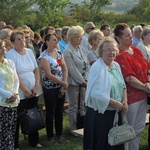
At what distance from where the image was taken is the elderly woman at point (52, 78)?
5664 mm

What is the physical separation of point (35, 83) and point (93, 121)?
1404 mm

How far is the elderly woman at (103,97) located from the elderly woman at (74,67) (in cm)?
166

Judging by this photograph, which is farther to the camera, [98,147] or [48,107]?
[48,107]

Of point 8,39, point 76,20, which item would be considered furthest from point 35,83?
point 76,20

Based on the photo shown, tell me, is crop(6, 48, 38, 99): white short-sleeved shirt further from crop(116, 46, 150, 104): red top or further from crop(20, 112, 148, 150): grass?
crop(116, 46, 150, 104): red top

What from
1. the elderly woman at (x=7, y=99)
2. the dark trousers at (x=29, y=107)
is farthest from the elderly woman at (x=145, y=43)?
the elderly woman at (x=7, y=99)

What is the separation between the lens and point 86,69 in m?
6.39

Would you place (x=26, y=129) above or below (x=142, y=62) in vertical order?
below

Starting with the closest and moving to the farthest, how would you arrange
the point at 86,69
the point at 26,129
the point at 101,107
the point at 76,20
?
the point at 101,107 → the point at 26,129 → the point at 86,69 → the point at 76,20

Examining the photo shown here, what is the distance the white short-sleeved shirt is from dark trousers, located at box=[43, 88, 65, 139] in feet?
1.34

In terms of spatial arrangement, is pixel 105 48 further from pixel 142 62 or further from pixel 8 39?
pixel 8 39

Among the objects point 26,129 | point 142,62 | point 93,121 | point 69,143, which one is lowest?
point 69,143

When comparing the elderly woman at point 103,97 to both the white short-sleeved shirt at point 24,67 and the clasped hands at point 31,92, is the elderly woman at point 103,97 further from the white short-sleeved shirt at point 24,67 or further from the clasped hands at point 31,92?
the white short-sleeved shirt at point 24,67

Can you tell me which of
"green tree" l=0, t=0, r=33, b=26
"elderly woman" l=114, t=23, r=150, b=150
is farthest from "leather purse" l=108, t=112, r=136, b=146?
"green tree" l=0, t=0, r=33, b=26
